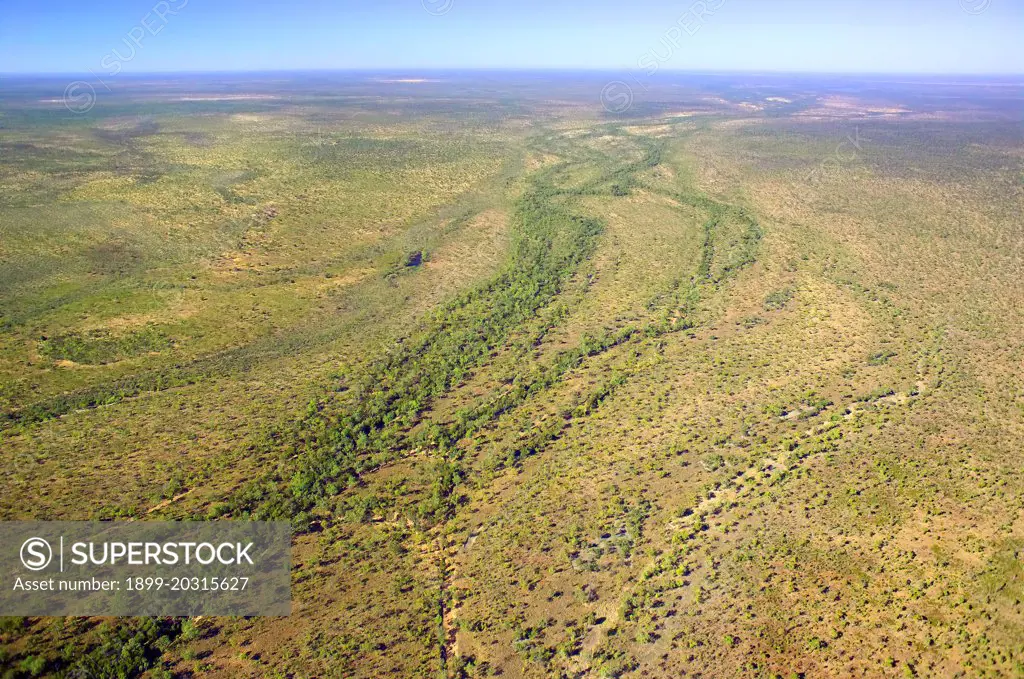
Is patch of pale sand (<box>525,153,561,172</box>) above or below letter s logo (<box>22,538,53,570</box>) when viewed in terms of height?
above

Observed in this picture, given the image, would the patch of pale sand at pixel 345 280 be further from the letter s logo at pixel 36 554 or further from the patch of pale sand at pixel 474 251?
the letter s logo at pixel 36 554

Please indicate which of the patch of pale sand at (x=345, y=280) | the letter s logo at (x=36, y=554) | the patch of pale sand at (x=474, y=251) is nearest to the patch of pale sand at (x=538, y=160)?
the patch of pale sand at (x=474, y=251)

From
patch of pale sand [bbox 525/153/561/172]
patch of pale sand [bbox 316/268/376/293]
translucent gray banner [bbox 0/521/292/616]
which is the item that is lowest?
translucent gray banner [bbox 0/521/292/616]

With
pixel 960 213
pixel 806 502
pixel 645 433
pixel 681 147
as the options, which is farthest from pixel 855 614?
pixel 681 147

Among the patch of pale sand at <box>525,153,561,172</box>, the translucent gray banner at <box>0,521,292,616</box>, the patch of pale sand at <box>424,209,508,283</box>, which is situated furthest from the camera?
the patch of pale sand at <box>525,153,561,172</box>

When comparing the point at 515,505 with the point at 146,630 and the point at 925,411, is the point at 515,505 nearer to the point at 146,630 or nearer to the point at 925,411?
the point at 146,630

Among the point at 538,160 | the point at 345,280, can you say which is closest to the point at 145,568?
the point at 345,280

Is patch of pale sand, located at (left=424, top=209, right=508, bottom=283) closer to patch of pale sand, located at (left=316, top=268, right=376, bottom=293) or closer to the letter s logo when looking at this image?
patch of pale sand, located at (left=316, top=268, right=376, bottom=293)

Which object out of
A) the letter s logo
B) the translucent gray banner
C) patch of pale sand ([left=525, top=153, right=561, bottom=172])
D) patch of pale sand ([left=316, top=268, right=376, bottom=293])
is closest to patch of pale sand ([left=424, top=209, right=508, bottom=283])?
patch of pale sand ([left=316, top=268, right=376, bottom=293])

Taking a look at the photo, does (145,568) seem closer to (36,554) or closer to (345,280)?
(36,554)
